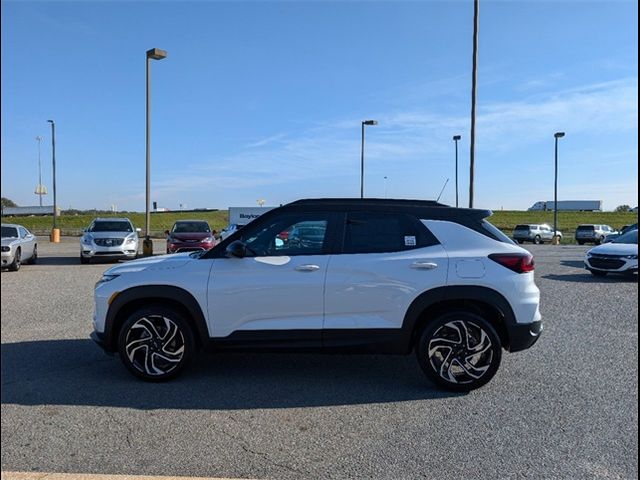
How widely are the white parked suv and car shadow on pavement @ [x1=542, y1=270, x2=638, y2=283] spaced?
930 cm

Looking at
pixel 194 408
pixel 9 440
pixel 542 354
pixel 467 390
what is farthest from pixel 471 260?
pixel 9 440

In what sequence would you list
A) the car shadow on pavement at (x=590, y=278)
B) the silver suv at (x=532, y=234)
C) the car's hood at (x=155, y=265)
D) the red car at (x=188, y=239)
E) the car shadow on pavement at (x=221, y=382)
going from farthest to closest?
the silver suv at (x=532, y=234)
the red car at (x=188, y=239)
the car shadow on pavement at (x=590, y=278)
the car's hood at (x=155, y=265)
the car shadow on pavement at (x=221, y=382)

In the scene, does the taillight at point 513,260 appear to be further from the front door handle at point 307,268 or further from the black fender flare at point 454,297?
the front door handle at point 307,268

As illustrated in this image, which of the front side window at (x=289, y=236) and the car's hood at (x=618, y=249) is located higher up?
the front side window at (x=289, y=236)

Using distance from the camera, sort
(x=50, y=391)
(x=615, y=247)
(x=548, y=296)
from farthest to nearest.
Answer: (x=615, y=247)
(x=548, y=296)
(x=50, y=391)

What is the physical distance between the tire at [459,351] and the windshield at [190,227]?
1616 cm

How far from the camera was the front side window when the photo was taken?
4.91m

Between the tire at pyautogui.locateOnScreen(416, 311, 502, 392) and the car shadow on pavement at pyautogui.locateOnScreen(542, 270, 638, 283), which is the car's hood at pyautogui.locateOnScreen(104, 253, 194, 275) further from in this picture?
the car shadow on pavement at pyautogui.locateOnScreen(542, 270, 638, 283)

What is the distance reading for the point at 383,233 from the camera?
A: 4.93m

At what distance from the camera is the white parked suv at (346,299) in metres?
4.72

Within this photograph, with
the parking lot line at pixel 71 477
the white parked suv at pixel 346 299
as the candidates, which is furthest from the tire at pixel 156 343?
the parking lot line at pixel 71 477

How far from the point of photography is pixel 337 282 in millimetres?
4727

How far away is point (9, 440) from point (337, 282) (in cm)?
278

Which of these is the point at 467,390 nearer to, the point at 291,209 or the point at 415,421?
the point at 415,421
